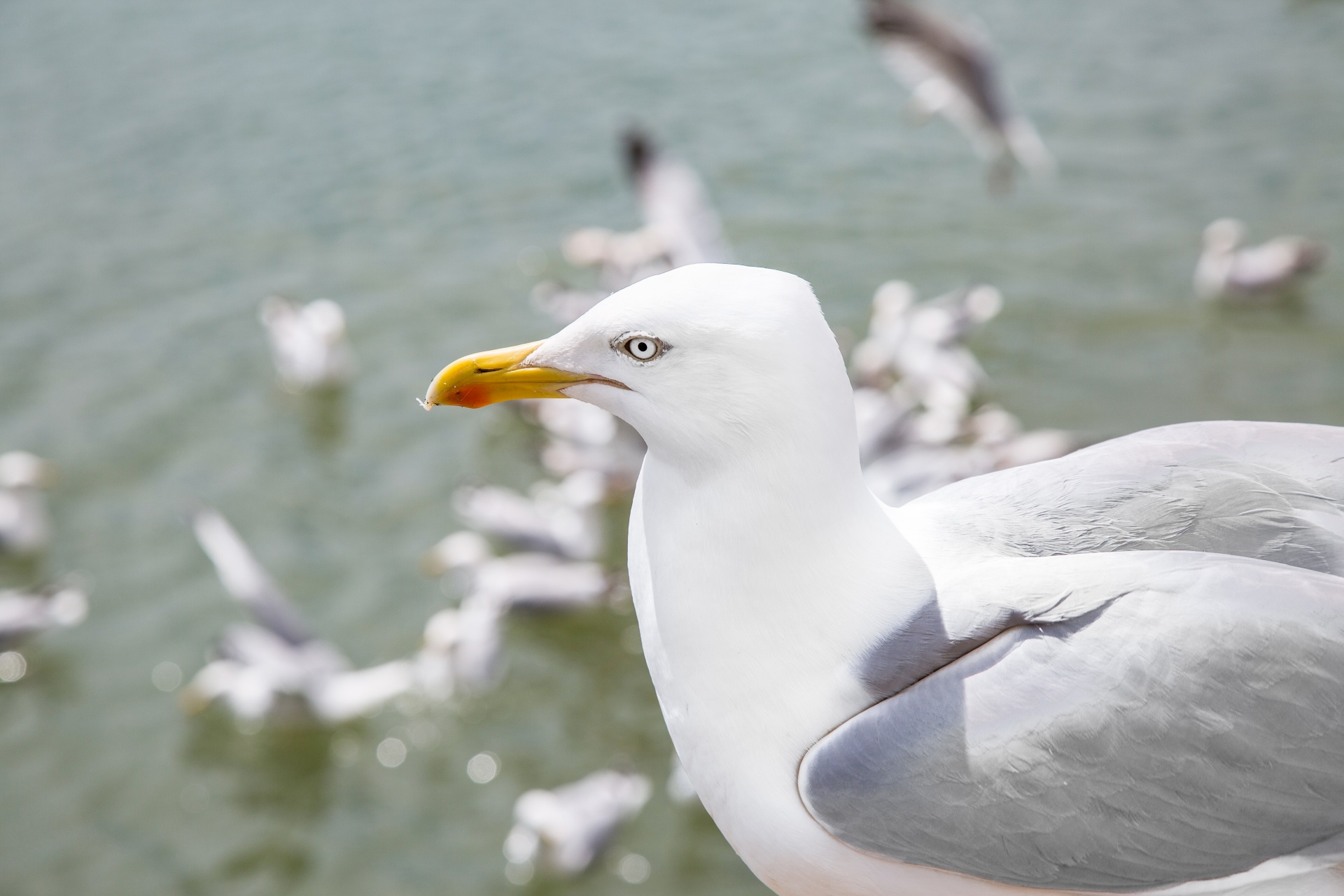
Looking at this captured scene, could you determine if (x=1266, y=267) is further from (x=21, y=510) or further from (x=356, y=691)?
(x=21, y=510)

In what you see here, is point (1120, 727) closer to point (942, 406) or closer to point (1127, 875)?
point (1127, 875)

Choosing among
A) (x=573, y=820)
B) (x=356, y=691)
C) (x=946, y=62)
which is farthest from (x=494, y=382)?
(x=946, y=62)

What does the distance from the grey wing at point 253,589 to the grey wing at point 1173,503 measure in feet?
11.7

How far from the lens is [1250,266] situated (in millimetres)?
6488

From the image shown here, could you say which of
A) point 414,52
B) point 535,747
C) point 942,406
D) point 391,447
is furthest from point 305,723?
point 414,52

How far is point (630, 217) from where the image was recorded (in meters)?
8.00

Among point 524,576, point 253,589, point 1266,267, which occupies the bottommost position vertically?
point 524,576

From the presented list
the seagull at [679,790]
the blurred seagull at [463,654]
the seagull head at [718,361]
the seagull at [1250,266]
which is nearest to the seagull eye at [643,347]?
the seagull head at [718,361]

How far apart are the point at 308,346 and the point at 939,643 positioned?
5.46 m

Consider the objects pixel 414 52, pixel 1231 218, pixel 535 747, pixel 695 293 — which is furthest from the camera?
pixel 414 52

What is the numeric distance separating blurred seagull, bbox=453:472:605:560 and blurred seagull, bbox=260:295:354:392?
4.34ft

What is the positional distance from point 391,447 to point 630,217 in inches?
97.5

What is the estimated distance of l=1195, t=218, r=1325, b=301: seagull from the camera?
21.3ft

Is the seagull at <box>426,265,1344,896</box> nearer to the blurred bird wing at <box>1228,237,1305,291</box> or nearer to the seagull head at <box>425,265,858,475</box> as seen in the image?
the seagull head at <box>425,265,858,475</box>
